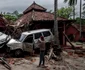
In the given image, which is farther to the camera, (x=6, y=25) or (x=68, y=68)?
(x=6, y=25)

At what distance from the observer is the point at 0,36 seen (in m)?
18.2

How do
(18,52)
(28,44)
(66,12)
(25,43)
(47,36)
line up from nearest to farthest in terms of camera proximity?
(18,52), (28,44), (25,43), (47,36), (66,12)

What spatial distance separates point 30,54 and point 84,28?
124 ft

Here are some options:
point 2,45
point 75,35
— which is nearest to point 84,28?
point 75,35

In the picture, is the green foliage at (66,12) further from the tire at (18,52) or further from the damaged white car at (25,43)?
the tire at (18,52)

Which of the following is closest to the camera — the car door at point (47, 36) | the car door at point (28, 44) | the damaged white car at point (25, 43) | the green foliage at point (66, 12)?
the damaged white car at point (25, 43)

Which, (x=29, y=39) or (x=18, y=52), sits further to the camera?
(x=29, y=39)

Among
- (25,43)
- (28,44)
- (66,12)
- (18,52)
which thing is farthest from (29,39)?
(66,12)

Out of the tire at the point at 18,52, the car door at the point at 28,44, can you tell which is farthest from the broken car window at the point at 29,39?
the tire at the point at 18,52

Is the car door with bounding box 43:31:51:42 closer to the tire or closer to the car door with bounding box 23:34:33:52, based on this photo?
the car door with bounding box 23:34:33:52

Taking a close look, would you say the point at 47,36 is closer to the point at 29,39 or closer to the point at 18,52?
the point at 29,39

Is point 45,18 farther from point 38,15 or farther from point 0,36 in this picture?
point 0,36

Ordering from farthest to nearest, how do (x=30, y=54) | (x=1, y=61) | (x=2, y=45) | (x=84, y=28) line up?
(x=84, y=28), (x=30, y=54), (x=2, y=45), (x=1, y=61)

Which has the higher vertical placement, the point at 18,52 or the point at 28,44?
the point at 28,44
